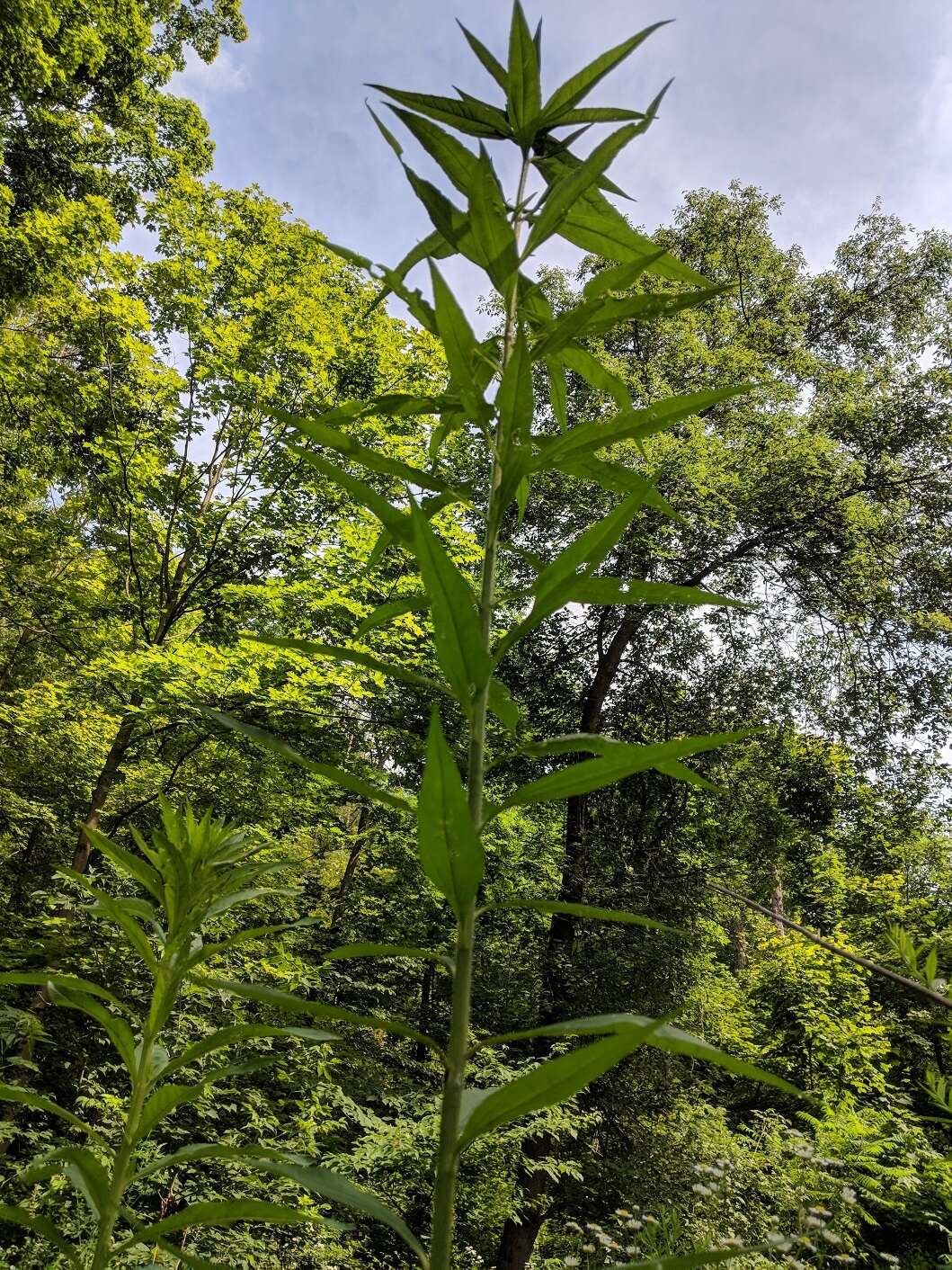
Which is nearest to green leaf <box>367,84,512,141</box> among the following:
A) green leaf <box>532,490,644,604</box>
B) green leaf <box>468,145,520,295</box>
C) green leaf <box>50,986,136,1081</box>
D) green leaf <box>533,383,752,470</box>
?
green leaf <box>468,145,520,295</box>

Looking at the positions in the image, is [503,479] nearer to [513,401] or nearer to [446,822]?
[513,401]

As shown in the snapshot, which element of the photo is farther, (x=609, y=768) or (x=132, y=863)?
(x=132, y=863)

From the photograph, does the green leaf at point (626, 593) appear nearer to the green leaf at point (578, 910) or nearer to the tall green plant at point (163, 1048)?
the green leaf at point (578, 910)

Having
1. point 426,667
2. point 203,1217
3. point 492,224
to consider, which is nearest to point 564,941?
point 426,667

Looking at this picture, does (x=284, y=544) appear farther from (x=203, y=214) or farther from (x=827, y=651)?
(x=827, y=651)

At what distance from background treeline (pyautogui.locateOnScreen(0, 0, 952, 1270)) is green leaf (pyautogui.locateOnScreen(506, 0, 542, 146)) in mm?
3903

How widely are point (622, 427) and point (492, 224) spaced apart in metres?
0.23

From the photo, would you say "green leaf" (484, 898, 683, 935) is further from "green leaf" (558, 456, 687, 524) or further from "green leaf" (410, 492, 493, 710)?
"green leaf" (558, 456, 687, 524)

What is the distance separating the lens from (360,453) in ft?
2.14

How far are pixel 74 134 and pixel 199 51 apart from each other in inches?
124

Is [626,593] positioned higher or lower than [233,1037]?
higher

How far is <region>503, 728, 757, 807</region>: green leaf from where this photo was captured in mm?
461

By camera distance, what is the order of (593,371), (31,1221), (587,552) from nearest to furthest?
(587,552), (31,1221), (593,371)

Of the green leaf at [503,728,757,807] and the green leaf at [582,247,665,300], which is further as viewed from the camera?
the green leaf at [582,247,665,300]
